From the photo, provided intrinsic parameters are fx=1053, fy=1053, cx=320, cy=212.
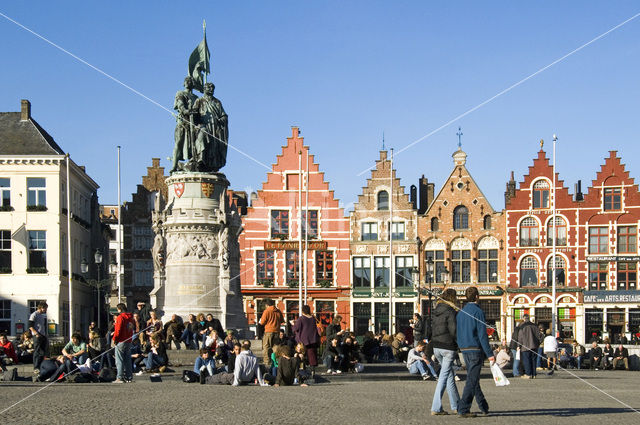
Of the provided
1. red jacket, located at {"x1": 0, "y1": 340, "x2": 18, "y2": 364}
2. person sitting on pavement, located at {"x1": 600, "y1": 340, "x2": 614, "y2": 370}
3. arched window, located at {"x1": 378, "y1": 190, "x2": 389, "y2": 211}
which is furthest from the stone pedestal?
arched window, located at {"x1": 378, "y1": 190, "x2": 389, "y2": 211}

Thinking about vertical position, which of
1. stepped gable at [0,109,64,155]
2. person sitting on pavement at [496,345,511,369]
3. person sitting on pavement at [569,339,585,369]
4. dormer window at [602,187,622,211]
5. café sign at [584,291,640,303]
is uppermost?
stepped gable at [0,109,64,155]

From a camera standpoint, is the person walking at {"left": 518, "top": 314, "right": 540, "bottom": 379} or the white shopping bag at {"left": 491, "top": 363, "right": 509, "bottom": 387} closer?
the white shopping bag at {"left": 491, "top": 363, "right": 509, "bottom": 387}

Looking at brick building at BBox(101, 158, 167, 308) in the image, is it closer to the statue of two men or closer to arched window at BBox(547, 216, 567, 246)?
arched window at BBox(547, 216, 567, 246)

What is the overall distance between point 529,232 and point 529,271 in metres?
2.19

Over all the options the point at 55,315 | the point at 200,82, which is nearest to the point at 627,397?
the point at 200,82

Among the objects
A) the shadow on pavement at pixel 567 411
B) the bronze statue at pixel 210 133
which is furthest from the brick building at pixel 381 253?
the shadow on pavement at pixel 567 411

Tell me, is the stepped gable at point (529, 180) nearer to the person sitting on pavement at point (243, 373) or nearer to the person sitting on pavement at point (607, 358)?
the person sitting on pavement at point (607, 358)

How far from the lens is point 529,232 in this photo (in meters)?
59.1

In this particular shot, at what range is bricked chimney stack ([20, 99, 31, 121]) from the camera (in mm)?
52219

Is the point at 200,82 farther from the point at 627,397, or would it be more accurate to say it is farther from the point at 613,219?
the point at 613,219

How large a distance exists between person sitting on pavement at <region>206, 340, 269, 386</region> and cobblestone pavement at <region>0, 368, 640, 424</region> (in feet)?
1.99

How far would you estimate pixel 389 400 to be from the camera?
16594mm

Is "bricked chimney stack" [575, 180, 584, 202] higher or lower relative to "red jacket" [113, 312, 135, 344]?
higher

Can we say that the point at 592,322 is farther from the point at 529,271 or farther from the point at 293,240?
the point at 293,240
